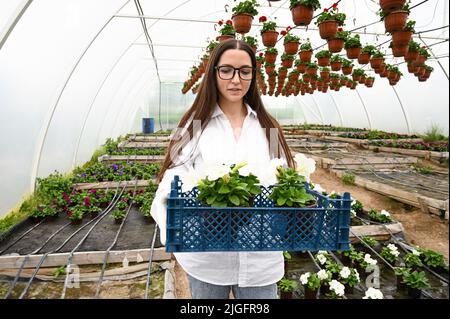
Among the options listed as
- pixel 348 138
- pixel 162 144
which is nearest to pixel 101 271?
pixel 162 144

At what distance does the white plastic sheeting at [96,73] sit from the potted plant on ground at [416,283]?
1552mm

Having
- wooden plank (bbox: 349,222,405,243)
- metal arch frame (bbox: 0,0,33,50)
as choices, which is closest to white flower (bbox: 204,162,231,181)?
wooden plank (bbox: 349,222,405,243)

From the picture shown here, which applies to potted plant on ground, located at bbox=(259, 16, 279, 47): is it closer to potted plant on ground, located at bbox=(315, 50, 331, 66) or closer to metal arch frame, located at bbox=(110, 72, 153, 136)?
potted plant on ground, located at bbox=(315, 50, 331, 66)

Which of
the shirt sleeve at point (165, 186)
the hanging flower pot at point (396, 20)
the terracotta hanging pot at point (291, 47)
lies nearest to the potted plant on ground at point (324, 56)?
the terracotta hanging pot at point (291, 47)

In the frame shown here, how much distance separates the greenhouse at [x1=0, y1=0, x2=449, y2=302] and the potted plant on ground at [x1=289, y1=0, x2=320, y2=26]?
0.02 metres

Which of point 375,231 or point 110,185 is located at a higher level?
point 110,185

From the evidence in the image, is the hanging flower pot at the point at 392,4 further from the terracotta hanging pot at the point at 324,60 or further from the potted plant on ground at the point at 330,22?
the terracotta hanging pot at the point at 324,60

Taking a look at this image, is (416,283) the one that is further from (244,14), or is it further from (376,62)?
(376,62)

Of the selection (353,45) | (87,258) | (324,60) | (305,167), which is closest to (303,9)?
(353,45)

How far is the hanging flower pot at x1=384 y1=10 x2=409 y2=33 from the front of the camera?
161 inches

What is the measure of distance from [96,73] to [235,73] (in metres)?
6.75

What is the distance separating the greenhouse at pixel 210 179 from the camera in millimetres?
1166

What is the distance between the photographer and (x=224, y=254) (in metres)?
1.27

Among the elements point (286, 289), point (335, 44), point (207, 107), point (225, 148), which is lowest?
point (286, 289)
